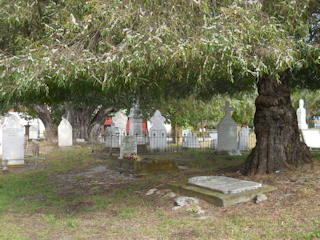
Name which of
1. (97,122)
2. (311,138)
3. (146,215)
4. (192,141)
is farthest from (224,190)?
(97,122)

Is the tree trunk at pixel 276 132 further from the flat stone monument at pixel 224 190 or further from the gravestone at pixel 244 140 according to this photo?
the gravestone at pixel 244 140

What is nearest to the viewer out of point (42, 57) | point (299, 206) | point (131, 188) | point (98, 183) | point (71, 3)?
point (42, 57)

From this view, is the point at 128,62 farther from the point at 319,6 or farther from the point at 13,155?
the point at 13,155

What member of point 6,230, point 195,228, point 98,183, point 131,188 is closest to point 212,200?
point 195,228

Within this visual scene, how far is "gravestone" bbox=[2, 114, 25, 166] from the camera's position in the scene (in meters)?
12.6

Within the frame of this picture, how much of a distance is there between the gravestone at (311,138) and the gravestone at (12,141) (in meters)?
13.3

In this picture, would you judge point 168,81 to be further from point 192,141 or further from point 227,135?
point 192,141

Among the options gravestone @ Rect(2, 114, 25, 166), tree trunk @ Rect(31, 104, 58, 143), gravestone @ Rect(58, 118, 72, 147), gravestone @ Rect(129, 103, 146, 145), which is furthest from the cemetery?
tree trunk @ Rect(31, 104, 58, 143)

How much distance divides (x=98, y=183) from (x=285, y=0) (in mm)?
6903

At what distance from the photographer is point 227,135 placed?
1463cm

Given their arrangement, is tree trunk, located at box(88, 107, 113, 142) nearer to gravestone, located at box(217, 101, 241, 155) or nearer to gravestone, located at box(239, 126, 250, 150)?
gravestone, located at box(239, 126, 250, 150)

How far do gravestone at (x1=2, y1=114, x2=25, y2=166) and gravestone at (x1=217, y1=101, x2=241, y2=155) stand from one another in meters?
9.15

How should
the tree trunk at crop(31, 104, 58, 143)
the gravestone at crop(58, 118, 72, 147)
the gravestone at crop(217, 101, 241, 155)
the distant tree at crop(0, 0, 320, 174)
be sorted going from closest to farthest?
the distant tree at crop(0, 0, 320, 174) < the gravestone at crop(217, 101, 241, 155) < the gravestone at crop(58, 118, 72, 147) < the tree trunk at crop(31, 104, 58, 143)

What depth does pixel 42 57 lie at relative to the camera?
455cm
